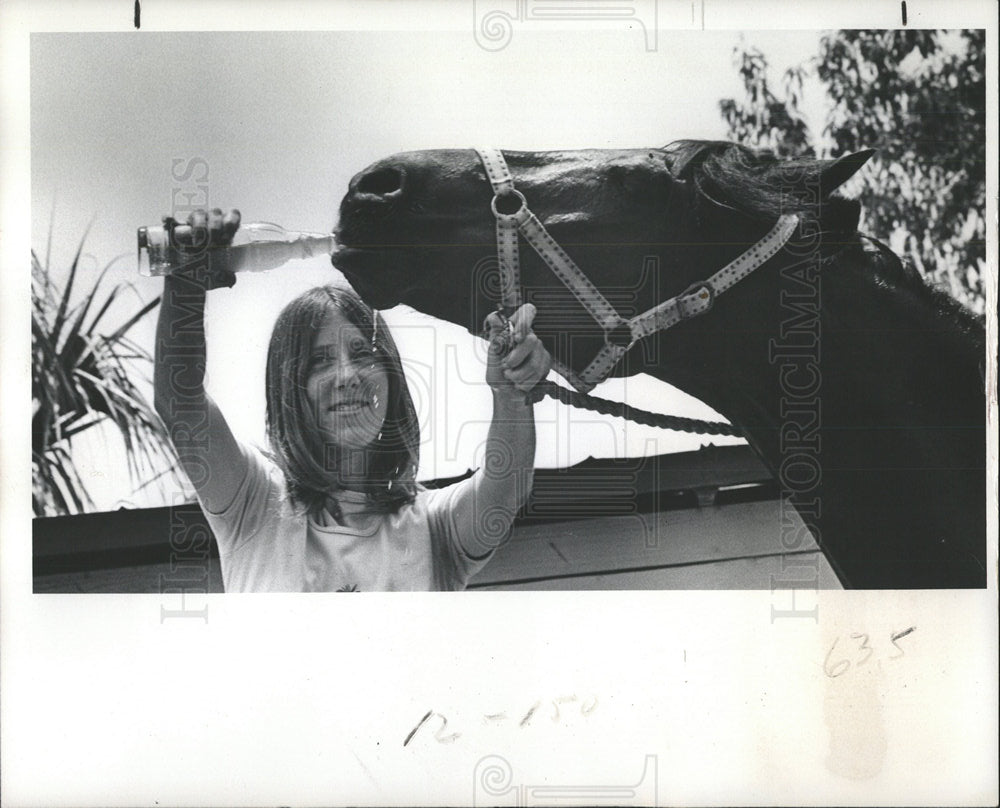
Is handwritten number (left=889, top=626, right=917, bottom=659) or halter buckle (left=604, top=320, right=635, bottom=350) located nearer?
halter buckle (left=604, top=320, right=635, bottom=350)

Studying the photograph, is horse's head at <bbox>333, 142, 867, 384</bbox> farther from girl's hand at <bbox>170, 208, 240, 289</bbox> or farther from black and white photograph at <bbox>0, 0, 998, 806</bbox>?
girl's hand at <bbox>170, 208, 240, 289</bbox>

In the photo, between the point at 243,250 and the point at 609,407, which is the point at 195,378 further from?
the point at 609,407

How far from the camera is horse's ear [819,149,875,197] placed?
2516 millimetres

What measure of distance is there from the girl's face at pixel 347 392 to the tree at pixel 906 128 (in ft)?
3.33

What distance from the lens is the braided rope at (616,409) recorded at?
254cm

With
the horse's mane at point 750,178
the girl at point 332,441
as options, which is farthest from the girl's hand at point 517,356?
the horse's mane at point 750,178

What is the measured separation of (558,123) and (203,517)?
1235 mm

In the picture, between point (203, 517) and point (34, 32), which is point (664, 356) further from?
point (34, 32)

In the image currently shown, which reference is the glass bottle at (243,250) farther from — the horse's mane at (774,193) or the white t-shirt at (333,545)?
the horse's mane at (774,193)

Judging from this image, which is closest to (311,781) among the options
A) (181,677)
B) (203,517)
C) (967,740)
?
(181,677)

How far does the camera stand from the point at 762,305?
252cm

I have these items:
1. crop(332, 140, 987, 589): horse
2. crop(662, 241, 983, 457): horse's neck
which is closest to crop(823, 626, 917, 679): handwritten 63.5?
crop(332, 140, 987, 589): horse

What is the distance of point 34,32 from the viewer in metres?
2.57

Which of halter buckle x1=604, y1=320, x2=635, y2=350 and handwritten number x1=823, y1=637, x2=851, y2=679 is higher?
halter buckle x1=604, y1=320, x2=635, y2=350
